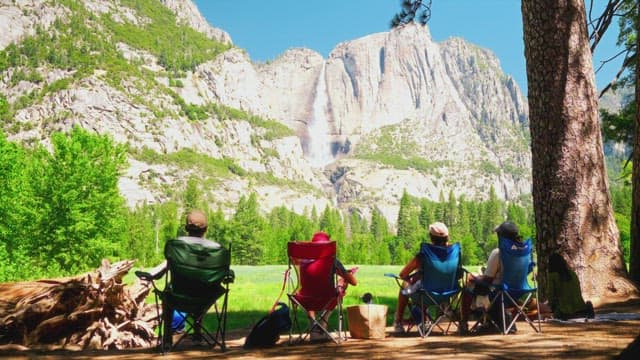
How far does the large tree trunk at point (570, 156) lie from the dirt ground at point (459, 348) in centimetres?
198

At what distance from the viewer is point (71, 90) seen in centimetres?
18700

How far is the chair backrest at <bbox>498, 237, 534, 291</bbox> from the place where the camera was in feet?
25.2

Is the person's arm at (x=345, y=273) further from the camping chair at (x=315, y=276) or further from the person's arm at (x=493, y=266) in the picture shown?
the person's arm at (x=493, y=266)

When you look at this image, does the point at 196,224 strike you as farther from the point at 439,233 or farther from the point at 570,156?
the point at 570,156

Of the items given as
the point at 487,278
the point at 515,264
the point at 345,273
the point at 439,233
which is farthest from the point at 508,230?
the point at 345,273

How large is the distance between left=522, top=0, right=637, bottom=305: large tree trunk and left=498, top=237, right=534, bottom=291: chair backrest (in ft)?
6.09

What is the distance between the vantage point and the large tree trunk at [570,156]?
9.12 m

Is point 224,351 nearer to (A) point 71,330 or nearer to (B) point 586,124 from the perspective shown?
(A) point 71,330

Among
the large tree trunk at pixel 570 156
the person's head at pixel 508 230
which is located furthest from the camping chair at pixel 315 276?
the large tree trunk at pixel 570 156

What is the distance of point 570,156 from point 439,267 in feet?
11.4

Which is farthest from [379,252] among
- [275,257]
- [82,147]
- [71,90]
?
[71,90]

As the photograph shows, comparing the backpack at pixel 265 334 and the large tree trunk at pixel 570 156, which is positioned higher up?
the large tree trunk at pixel 570 156

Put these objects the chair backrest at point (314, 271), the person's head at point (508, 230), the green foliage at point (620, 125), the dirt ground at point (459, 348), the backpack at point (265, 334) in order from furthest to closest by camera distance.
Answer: the green foliage at point (620, 125)
the person's head at point (508, 230)
the chair backrest at point (314, 271)
the backpack at point (265, 334)
the dirt ground at point (459, 348)

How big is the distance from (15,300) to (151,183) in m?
181
